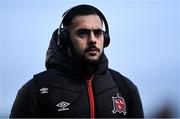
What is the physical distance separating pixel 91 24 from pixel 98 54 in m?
0.25

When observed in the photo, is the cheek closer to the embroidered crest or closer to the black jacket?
the black jacket

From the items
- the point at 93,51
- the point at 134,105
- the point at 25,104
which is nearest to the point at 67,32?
the point at 93,51

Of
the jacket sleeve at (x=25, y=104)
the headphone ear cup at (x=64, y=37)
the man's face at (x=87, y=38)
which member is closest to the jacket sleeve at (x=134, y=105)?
the man's face at (x=87, y=38)

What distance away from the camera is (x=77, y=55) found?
5.13 meters

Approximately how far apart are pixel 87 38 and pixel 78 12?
0.25 m

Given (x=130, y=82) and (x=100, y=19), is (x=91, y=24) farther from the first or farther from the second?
(x=130, y=82)

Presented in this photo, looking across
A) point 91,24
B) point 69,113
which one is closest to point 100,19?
point 91,24

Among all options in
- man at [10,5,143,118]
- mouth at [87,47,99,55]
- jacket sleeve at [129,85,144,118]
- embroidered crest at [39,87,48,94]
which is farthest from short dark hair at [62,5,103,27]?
jacket sleeve at [129,85,144,118]

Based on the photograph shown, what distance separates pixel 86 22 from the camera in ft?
16.8

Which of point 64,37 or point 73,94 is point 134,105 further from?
point 64,37

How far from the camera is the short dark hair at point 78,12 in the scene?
5188mm

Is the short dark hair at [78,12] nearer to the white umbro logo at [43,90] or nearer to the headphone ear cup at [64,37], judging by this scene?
the headphone ear cup at [64,37]

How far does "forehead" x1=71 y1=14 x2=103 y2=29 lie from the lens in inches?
202

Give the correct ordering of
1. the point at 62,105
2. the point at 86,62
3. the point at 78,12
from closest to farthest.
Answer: the point at 62,105, the point at 86,62, the point at 78,12
